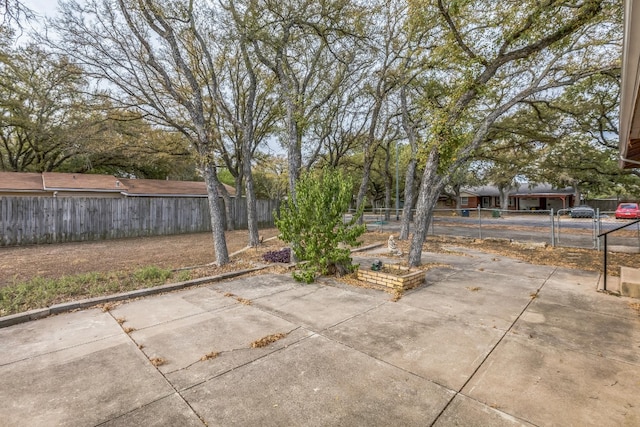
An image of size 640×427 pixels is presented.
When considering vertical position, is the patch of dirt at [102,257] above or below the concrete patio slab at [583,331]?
above

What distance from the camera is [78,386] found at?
2428mm

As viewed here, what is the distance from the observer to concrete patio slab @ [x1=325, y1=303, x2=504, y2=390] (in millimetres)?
2646

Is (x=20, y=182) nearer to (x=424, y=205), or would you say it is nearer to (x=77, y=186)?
(x=77, y=186)

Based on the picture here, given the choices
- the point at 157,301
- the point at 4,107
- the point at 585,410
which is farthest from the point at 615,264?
the point at 4,107

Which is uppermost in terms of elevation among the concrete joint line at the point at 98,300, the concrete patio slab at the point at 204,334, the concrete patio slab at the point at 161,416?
the concrete joint line at the point at 98,300

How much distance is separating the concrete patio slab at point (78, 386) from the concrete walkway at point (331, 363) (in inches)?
0.5

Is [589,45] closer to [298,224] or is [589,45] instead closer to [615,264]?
[615,264]

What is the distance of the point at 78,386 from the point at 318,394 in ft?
6.57

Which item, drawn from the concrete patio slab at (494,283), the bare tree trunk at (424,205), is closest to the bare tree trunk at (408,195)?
the bare tree trunk at (424,205)

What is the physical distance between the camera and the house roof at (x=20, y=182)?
13.3 m

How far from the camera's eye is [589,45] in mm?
7969

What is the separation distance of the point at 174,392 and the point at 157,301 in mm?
2607

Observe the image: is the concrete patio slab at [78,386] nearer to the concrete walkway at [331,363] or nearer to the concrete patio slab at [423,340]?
the concrete walkway at [331,363]

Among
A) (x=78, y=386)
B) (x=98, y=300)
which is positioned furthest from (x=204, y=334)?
(x=98, y=300)
